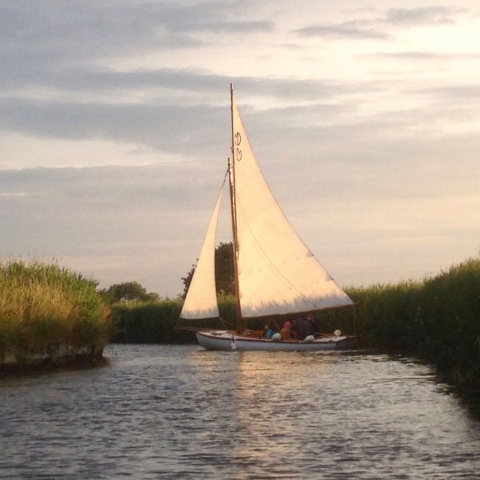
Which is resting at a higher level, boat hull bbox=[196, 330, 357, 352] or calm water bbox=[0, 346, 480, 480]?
boat hull bbox=[196, 330, 357, 352]

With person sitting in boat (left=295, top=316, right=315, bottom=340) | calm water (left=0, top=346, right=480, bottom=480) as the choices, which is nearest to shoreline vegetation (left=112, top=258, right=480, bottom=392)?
calm water (left=0, top=346, right=480, bottom=480)

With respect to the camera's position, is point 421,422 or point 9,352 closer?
point 421,422

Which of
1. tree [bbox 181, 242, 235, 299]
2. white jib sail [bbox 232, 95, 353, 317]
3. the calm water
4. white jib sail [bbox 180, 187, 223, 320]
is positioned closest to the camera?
the calm water

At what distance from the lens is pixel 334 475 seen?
13.1 metres

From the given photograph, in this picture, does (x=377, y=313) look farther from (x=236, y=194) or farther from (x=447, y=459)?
(x=447, y=459)

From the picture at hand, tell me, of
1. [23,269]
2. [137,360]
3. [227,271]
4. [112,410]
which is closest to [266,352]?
[137,360]

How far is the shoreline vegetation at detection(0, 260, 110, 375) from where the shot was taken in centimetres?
3009

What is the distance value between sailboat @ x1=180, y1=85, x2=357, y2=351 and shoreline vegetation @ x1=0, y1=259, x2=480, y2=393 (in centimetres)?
216

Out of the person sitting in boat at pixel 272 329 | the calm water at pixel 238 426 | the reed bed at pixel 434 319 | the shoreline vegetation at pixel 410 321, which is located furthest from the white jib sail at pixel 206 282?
the calm water at pixel 238 426

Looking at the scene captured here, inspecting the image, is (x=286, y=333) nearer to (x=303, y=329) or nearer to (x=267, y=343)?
(x=303, y=329)

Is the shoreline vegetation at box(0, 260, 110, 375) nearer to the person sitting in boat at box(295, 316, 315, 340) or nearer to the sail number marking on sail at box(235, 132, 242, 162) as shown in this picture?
the person sitting in boat at box(295, 316, 315, 340)

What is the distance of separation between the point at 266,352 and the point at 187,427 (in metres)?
23.4

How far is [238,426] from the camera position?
17.8m

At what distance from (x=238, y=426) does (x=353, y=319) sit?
2815 centimetres
